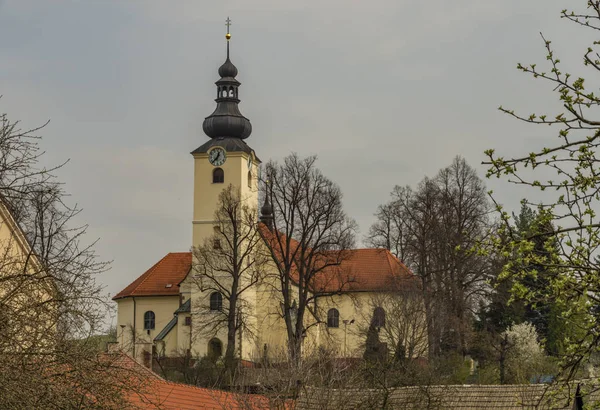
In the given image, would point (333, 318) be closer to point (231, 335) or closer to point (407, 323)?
point (231, 335)

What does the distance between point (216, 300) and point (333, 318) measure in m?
8.44

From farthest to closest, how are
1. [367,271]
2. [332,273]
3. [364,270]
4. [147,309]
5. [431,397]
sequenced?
1. [364,270]
2. [367,271]
3. [147,309]
4. [332,273]
5. [431,397]

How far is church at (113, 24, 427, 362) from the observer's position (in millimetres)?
56281

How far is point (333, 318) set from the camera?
209ft

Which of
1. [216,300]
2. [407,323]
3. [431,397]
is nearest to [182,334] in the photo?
[216,300]

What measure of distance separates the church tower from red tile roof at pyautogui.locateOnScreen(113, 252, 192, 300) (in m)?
4.55

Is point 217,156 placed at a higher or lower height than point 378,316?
higher

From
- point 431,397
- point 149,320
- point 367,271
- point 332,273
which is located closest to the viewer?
point 431,397

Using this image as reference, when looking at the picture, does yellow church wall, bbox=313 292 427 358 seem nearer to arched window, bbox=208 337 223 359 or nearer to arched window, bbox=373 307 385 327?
arched window, bbox=373 307 385 327

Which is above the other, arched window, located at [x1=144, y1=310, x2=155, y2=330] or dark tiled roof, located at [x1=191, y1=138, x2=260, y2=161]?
dark tiled roof, located at [x1=191, y1=138, x2=260, y2=161]

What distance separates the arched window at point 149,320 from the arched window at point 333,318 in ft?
33.2

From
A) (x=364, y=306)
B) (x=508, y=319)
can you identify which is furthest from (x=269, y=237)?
(x=508, y=319)

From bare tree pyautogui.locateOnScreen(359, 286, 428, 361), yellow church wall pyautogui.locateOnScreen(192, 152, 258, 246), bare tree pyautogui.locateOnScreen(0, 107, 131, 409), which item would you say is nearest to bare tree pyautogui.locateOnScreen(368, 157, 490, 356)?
bare tree pyautogui.locateOnScreen(359, 286, 428, 361)

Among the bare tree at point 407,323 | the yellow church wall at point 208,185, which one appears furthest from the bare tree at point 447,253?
the yellow church wall at point 208,185
